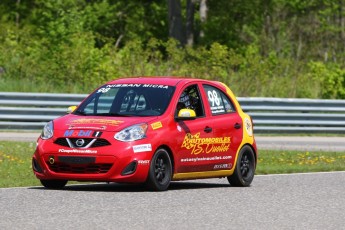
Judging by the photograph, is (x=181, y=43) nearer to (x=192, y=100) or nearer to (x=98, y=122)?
(x=192, y=100)

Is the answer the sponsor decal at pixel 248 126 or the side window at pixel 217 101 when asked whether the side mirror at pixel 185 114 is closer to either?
the side window at pixel 217 101

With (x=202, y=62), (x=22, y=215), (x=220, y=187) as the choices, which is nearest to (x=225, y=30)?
(x=202, y=62)

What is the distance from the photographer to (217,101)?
51.9 ft

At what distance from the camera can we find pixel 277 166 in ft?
65.8

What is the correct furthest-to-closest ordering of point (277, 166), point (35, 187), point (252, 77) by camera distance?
point (252, 77)
point (277, 166)
point (35, 187)

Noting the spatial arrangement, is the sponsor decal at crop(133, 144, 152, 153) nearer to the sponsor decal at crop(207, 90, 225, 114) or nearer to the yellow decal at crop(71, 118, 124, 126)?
the yellow decal at crop(71, 118, 124, 126)

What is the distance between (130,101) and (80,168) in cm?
137

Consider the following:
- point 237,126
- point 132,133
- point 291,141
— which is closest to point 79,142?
point 132,133

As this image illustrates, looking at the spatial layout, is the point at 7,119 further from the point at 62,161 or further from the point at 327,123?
the point at 62,161

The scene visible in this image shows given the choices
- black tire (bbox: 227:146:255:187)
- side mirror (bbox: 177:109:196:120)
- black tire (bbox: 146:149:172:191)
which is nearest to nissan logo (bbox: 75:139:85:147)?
black tire (bbox: 146:149:172:191)

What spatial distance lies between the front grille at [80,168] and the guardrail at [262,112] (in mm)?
12412

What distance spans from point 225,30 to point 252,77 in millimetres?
18645

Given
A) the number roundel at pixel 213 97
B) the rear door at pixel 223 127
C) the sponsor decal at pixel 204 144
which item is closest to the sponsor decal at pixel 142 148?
the sponsor decal at pixel 204 144

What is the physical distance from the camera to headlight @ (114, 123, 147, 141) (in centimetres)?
1384
